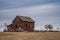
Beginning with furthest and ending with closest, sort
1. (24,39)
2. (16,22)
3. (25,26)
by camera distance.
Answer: (16,22), (25,26), (24,39)

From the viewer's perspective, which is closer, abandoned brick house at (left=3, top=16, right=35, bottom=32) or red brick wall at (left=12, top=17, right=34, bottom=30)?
abandoned brick house at (left=3, top=16, right=35, bottom=32)

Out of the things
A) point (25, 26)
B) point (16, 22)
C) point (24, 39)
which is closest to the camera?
point (24, 39)

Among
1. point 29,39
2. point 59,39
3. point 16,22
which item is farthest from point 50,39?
point 16,22

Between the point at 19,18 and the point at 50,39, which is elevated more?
the point at 19,18

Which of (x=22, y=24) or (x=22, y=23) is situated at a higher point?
(x=22, y=23)

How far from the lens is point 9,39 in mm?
26766

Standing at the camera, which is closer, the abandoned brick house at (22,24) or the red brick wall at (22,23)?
the abandoned brick house at (22,24)

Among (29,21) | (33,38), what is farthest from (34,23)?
(33,38)

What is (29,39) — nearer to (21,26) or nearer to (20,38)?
(20,38)

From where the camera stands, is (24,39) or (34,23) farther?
(34,23)

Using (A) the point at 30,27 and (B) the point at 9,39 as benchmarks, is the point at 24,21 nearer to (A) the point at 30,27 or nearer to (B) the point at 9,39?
(A) the point at 30,27

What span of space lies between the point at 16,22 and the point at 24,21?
15.7 feet

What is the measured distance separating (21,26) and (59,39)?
3304cm

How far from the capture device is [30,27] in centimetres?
6012
